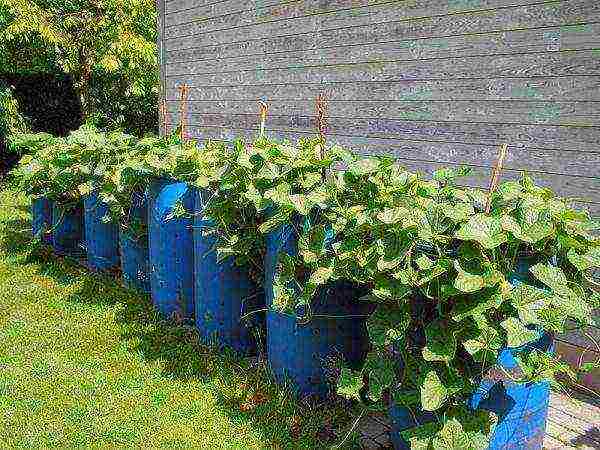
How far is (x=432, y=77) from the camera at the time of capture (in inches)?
161

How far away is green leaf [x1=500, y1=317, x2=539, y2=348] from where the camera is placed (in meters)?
2.10

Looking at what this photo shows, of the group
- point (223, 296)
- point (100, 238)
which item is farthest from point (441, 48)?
point (100, 238)

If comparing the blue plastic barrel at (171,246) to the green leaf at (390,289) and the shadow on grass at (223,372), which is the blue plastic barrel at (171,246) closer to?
the shadow on grass at (223,372)

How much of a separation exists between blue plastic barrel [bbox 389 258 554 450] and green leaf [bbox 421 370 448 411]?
0.58 ft

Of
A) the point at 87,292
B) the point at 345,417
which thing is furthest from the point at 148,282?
the point at 345,417

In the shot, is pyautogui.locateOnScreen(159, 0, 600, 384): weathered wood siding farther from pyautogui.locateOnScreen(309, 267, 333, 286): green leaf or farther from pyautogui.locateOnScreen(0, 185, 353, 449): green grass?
pyautogui.locateOnScreen(0, 185, 353, 449): green grass

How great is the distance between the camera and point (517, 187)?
8.12ft

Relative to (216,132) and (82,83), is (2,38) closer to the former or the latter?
(82,83)

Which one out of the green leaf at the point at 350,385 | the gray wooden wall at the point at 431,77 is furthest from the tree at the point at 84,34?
the green leaf at the point at 350,385

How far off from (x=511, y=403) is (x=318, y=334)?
3.10 feet

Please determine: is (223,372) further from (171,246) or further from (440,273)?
(440,273)

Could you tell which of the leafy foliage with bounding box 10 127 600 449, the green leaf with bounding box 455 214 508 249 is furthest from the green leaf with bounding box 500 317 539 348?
the green leaf with bounding box 455 214 508 249

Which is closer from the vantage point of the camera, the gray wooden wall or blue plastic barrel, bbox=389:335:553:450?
blue plastic barrel, bbox=389:335:553:450

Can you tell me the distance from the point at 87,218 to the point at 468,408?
11.9 ft
